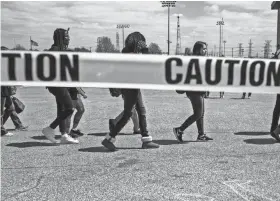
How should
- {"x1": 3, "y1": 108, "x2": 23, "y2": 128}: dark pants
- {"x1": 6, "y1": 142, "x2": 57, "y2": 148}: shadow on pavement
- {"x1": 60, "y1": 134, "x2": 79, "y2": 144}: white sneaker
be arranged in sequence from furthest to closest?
{"x1": 3, "y1": 108, "x2": 23, "y2": 128}: dark pants
{"x1": 60, "y1": 134, "x2": 79, "y2": 144}: white sneaker
{"x1": 6, "y1": 142, "x2": 57, "y2": 148}: shadow on pavement

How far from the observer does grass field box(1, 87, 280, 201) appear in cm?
392

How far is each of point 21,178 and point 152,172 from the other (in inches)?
58.5

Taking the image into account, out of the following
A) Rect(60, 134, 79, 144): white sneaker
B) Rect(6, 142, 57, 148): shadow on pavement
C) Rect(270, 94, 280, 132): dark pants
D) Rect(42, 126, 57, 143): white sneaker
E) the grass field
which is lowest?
Rect(6, 142, 57, 148): shadow on pavement

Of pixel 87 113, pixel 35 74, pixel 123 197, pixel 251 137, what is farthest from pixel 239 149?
pixel 87 113

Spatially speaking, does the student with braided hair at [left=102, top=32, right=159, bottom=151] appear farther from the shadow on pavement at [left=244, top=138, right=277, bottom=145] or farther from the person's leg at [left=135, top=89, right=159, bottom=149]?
the shadow on pavement at [left=244, top=138, right=277, bottom=145]

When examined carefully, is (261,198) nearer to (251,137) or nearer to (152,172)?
(152,172)

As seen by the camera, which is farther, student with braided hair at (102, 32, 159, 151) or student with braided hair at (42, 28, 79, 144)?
student with braided hair at (42, 28, 79, 144)

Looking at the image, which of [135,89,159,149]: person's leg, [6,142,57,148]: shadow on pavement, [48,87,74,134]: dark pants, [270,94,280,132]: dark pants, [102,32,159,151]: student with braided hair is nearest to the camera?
[102,32,159,151]: student with braided hair

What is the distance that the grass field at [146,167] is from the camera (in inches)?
154

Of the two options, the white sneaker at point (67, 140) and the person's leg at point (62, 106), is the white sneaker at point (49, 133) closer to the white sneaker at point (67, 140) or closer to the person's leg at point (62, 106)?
the person's leg at point (62, 106)

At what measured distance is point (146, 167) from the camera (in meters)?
4.87

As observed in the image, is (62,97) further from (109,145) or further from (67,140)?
(109,145)

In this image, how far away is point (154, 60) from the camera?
11.7 ft

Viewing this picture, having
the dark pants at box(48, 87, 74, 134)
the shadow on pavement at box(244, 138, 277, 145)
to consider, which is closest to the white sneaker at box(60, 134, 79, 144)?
the dark pants at box(48, 87, 74, 134)
